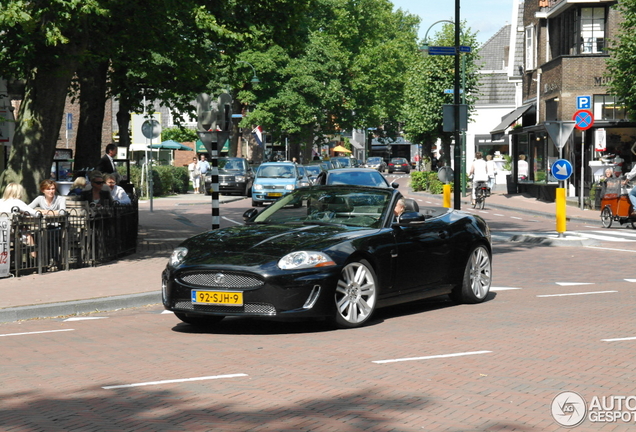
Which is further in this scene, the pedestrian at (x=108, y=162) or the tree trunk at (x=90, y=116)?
the tree trunk at (x=90, y=116)

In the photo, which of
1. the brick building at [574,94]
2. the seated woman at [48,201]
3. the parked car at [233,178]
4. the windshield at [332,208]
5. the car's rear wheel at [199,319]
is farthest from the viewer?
the parked car at [233,178]

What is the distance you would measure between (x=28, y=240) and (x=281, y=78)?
4691 centimetres

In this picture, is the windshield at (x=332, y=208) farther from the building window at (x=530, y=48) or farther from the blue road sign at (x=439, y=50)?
the building window at (x=530, y=48)

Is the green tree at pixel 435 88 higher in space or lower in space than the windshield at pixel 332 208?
higher

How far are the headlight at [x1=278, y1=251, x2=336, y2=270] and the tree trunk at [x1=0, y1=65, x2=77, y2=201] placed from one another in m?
9.25

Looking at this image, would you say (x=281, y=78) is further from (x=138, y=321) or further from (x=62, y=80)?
(x=138, y=321)

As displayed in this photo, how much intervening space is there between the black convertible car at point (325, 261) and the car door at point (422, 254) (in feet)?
0.04

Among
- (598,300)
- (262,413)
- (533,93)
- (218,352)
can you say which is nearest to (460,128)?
(598,300)

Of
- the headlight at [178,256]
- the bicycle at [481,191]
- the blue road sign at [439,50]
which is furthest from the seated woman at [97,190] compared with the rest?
the bicycle at [481,191]

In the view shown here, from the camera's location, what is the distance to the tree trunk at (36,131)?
55.9 feet

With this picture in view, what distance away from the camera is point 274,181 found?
3722 centimetres

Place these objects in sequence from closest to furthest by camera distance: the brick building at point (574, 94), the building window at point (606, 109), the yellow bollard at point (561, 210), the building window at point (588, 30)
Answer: the yellow bollard at point (561, 210) → the brick building at point (574, 94) → the building window at point (606, 109) → the building window at point (588, 30)

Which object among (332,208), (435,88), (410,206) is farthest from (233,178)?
(332,208)

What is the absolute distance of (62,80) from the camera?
17.0 m
